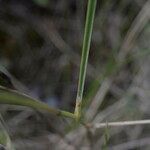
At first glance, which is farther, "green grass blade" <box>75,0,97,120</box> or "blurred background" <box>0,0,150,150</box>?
"blurred background" <box>0,0,150,150</box>

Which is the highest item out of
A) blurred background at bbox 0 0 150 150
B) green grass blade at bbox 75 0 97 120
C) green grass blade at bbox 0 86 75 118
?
green grass blade at bbox 75 0 97 120

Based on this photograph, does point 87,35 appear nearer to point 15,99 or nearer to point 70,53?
point 15,99

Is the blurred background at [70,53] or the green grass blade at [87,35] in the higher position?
the green grass blade at [87,35]

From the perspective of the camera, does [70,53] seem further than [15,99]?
Yes

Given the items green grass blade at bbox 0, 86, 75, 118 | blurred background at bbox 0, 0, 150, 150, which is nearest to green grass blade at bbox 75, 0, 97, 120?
green grass blade at bbox 0, 86, 75, 118

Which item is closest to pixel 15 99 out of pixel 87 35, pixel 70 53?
pixel 87 35

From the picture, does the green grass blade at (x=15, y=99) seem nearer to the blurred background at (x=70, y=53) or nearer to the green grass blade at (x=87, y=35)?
the green grass blade at (x=87, y=35)

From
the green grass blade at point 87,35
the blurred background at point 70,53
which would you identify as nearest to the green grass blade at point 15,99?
the green grass blade at point 87,35

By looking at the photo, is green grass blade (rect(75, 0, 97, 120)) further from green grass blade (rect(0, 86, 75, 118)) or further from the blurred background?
the blurred background
